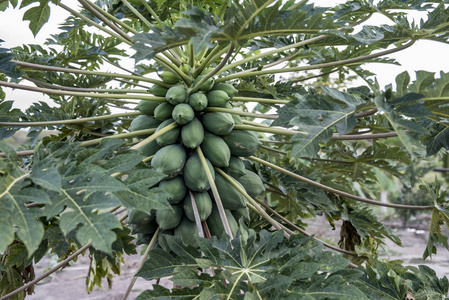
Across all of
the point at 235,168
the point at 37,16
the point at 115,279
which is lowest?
the point at 115,279

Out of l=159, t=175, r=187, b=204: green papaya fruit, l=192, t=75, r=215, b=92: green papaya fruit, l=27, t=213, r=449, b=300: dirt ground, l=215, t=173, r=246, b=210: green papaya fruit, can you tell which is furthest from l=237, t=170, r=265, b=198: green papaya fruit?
l=27, t=213, r=449, b=300: dirt ground

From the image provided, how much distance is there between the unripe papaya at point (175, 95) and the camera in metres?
1.26

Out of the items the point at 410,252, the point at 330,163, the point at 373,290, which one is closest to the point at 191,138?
the point at 373,290

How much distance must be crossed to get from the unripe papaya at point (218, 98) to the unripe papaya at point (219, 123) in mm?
40

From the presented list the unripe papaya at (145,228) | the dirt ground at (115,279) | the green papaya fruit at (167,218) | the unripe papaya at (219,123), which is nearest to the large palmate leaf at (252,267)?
the green papaya fruit at (167,218)

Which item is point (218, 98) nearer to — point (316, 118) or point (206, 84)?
point (206, 84)

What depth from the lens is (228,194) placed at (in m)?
1.25

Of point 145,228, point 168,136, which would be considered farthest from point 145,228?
point 168,136

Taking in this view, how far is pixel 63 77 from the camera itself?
1.87 metres

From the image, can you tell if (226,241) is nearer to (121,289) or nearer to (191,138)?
(191,138)

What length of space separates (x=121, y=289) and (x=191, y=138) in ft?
13.4

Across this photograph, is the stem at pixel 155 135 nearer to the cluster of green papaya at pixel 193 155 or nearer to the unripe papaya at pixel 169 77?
the cluster of green papaya at pixel 193 155

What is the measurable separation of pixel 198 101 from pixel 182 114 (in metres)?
0.08

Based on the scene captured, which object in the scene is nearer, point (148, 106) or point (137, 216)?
point (137, 216)
